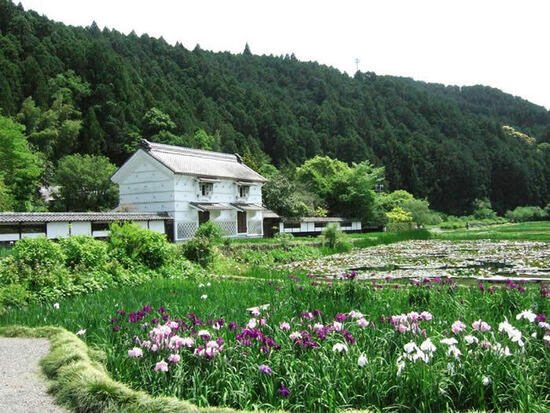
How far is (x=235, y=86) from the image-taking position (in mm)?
69812

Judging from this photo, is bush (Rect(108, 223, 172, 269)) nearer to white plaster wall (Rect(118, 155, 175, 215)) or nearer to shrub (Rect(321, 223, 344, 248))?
shrub (Rect(321, 223, 344, 248))

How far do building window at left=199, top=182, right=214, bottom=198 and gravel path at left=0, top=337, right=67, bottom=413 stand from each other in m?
22.5

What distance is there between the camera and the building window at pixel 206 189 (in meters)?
27.9

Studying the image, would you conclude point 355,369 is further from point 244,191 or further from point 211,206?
point 244,191

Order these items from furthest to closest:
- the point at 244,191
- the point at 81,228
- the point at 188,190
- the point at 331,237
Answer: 1. the point at 244,191
2. the point at 188,190
3. the point at 331,237
4. the point at 81,228

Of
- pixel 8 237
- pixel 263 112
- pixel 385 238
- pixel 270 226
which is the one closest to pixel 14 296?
pixel 8 237

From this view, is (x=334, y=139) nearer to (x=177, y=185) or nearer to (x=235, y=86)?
(x=235, y=86)

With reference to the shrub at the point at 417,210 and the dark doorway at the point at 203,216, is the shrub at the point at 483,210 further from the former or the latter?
the dark doorway at the point at 203,216

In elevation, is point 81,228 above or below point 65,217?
below

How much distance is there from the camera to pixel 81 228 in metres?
19.4

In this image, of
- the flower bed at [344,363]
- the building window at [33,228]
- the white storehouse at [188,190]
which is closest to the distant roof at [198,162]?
the white storehouse at [188,190]

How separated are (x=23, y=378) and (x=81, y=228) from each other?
1647 cm

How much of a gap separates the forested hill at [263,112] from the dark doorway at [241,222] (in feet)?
51.2

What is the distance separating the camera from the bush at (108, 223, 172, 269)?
10.7m
